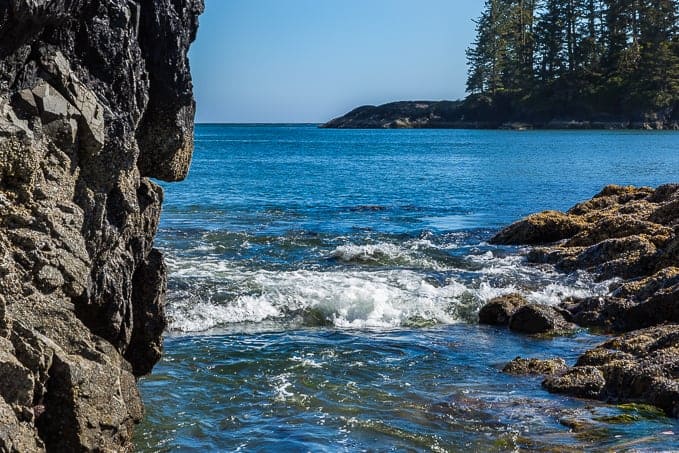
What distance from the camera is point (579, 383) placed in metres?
8.67

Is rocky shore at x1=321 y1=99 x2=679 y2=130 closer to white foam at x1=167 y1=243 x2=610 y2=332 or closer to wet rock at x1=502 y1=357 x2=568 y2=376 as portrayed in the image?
white foam at x1=167 y1=243 x2=610 y2=332

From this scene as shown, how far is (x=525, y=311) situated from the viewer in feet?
39.5

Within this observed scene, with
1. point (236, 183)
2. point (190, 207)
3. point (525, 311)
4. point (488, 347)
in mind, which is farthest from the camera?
point (236, 183)

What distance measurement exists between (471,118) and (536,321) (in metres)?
120

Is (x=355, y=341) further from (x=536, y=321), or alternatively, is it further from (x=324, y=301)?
(x=536, y=321)

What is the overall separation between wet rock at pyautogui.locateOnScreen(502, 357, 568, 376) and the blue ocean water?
0.80 feet

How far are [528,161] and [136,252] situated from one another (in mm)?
50379

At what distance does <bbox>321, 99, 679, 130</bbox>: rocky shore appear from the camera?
9994 centimetres

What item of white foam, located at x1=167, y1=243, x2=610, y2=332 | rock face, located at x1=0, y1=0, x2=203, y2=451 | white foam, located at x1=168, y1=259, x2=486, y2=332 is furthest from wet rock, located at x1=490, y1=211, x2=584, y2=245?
rock face, located at x1=0, y1=0, x2=203, y2=451

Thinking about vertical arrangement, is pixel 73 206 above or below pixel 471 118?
below

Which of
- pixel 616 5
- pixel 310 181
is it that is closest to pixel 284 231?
pixel 310 181

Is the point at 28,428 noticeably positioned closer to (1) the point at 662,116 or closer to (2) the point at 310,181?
(2) the point at 310,181

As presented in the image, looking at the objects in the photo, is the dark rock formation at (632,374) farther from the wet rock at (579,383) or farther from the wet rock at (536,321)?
the wet rock at (536,321)

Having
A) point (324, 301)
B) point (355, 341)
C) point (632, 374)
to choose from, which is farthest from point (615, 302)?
point (324, 301)
